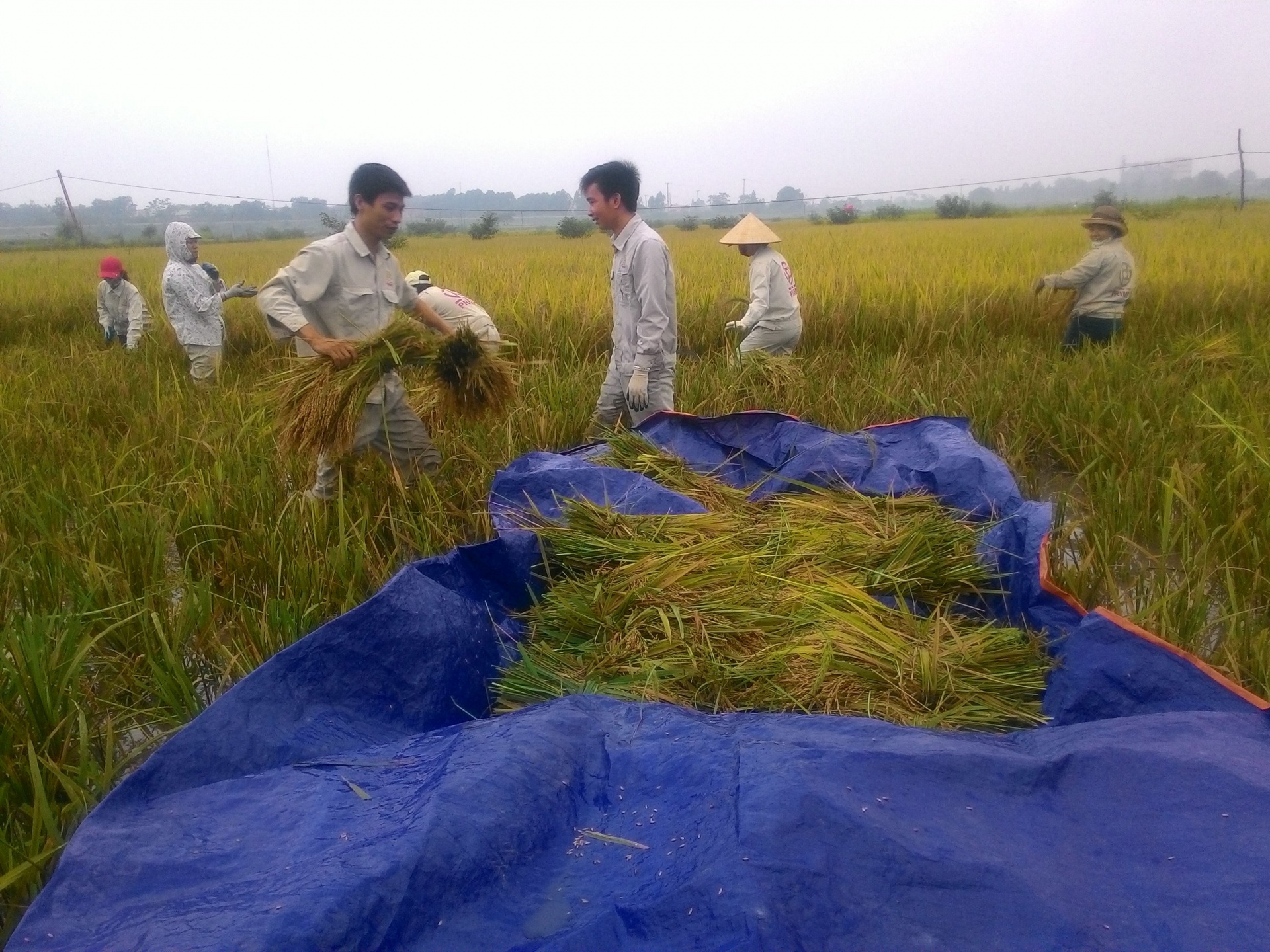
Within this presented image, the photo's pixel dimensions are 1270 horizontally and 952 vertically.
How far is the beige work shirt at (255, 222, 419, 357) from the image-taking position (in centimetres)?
258

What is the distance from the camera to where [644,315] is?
3.03 meters

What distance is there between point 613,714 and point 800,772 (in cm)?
40

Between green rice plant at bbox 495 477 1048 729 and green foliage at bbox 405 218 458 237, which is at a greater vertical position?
green foliage at bbox 405 218 458 237

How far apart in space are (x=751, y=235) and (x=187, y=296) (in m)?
3.24

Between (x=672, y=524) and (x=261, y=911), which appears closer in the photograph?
(x=261, y=911)

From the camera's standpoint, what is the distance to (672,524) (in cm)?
236

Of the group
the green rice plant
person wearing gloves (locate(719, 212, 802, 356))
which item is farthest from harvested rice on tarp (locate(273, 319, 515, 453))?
person wearing gloves (locate(719, 212, 802, 356))

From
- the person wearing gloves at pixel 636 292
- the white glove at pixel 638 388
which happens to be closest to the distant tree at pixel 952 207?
the person wearing gloves at pixel 636 292

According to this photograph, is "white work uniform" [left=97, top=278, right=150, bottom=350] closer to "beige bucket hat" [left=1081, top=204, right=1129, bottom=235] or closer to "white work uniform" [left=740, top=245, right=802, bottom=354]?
"white work uniform" [left=740, top=245, right=802, bottom=354]

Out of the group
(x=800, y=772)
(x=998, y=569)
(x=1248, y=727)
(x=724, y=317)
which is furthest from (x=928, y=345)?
(x=800, y=772)

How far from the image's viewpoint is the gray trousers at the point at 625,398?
10.6ft

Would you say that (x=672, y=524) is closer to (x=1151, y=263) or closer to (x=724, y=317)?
(x=724, y=317)

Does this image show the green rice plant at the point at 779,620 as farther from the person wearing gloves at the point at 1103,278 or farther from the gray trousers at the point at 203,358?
the gray trousers at the point at 203,358

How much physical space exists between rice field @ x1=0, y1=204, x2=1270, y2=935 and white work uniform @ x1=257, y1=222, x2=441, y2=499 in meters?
0.10
